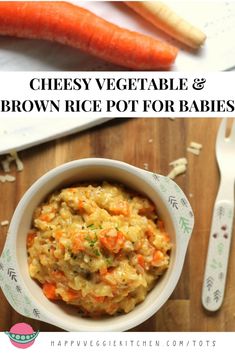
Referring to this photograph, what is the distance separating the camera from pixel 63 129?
1112 millimetres

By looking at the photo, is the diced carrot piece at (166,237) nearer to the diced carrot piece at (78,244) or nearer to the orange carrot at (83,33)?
the diced carrot piece at (78,244)

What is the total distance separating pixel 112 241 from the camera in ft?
2.88

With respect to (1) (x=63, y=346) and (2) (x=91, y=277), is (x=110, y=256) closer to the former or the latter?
(2) (x=91, y=277)

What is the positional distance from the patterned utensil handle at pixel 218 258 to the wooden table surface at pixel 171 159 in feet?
0.05

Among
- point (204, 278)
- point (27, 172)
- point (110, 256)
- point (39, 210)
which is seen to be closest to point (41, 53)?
point (27, 172)

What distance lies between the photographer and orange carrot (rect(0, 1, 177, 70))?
3.58ft

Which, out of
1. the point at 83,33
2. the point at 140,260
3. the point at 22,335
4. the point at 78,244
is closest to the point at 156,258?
the point at 140,260

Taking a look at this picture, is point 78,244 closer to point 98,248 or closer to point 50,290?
point 98,248

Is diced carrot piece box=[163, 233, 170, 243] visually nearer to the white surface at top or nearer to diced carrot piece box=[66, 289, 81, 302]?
diced carrot piece box=[66, 289, 81, 302]

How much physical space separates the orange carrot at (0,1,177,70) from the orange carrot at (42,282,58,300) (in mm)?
517

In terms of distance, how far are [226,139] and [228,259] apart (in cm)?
27

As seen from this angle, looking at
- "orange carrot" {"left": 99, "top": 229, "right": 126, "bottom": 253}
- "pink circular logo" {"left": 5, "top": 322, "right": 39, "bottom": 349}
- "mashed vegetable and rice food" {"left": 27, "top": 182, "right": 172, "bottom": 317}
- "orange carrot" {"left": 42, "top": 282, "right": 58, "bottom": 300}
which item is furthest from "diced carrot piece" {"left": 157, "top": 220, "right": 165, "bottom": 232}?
"pink circular logo" {"left": 5, "top": 322, "right": 39, "bottom": 349}

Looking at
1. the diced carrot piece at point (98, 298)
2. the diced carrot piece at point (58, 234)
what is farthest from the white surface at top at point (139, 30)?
the diced carrot piece at point (98, 298)

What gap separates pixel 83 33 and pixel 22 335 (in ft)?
2.24
